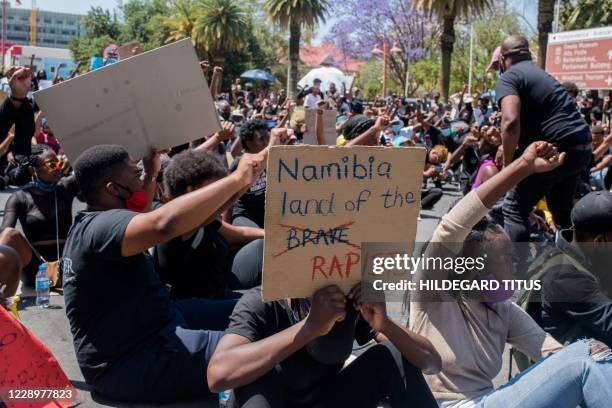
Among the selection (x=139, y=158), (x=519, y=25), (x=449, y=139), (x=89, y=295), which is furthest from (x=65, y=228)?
(x=519, y=25)

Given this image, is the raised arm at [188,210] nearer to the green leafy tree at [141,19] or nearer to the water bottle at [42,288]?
the water bottle at [42,288]

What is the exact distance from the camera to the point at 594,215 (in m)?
2.91

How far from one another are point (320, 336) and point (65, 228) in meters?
3.71

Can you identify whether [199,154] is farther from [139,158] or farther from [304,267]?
[304,267]

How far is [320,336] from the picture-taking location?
2307 millimetres

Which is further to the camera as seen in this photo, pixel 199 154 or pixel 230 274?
pixel 230 274

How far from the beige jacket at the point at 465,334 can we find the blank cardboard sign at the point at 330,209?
49cm

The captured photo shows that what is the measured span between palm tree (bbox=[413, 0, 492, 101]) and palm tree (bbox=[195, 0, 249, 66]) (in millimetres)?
Result: 21594

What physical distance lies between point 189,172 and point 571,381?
217cm

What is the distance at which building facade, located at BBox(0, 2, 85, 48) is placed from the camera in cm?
16125

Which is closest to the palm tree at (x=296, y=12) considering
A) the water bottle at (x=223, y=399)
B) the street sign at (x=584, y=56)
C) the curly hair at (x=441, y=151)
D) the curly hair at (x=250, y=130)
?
the street sign at (x=584, y=56)

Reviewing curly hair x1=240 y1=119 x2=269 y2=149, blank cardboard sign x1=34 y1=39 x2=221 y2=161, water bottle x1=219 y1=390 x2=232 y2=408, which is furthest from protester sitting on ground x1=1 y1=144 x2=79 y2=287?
water bottle x1=219 y1=390 x2=232 y2=408

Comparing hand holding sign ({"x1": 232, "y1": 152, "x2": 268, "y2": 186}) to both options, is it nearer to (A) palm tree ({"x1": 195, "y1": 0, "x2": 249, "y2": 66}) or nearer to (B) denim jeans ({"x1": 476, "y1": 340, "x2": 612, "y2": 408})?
(B) denim jeans ({"x1": 476, "y1": 340, "x2": 612, "y2": 408})

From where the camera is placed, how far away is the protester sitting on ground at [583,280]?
2.74 metres
